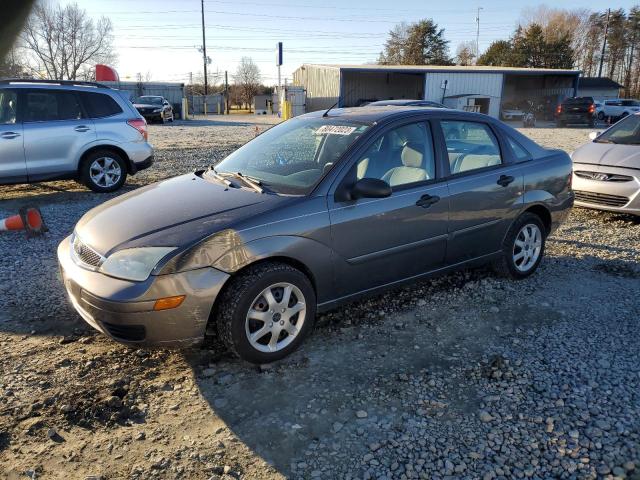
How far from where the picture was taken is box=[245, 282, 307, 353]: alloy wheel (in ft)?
10.8

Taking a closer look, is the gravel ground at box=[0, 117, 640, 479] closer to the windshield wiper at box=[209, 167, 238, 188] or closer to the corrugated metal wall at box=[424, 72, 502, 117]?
the windshield wiper at box=[209, 167, 238, 188]

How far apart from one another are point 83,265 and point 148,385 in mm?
881

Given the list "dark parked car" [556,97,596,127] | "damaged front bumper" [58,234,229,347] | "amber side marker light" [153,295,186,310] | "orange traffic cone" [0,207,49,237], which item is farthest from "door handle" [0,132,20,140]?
"dark parked car" [556,97,596,127]

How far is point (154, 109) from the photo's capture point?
96.9 feet

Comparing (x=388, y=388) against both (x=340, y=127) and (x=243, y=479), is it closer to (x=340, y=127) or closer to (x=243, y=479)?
(x=243, y=479)

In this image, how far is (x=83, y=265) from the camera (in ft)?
10.9

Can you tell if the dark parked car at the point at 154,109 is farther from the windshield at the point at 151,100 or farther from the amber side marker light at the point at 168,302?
the amber side marker light at the point at 168,302

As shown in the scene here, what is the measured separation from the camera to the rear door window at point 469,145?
14.3 feet

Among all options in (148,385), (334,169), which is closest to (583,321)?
(334,169)

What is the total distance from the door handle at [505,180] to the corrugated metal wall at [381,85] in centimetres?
3671

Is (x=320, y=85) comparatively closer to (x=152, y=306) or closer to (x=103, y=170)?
(x=103, y=170)

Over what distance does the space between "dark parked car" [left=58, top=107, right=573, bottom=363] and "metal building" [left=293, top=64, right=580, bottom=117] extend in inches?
1130

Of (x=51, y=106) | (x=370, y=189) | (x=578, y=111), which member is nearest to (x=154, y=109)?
(x=51, y=106)

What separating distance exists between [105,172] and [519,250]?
6687 mm
